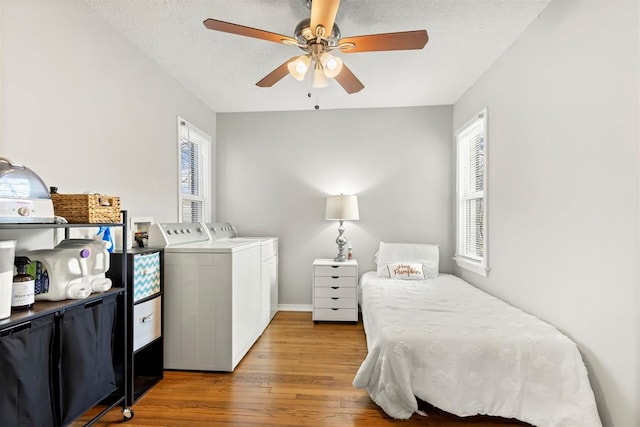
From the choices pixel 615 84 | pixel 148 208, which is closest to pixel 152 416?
pixel 148 208

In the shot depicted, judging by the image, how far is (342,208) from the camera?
3639mm

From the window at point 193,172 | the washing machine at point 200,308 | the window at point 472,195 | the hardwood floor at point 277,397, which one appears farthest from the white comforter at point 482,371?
the window at point 193,172

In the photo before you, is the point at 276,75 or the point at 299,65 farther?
the point at 276,75

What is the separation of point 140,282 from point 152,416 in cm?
78

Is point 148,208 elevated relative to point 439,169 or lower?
lower

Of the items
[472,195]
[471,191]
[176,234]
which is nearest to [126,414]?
[176,234]

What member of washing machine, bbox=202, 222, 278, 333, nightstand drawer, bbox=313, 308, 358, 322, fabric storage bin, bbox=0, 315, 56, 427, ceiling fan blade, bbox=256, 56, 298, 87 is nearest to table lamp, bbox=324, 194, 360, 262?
nightstand drawer, bbox=313, 308, 358, 322

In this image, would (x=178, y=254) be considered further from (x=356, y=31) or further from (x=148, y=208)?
(x=356, y=31)

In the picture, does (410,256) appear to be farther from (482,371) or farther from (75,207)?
Result: (75,207)

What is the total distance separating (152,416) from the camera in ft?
6.26

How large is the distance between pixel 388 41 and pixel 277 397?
2.28 m

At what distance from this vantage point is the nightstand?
11.6 feet

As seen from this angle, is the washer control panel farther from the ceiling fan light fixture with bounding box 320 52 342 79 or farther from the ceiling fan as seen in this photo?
the ceiling fan light fixture with bounding box 320 52 342 79

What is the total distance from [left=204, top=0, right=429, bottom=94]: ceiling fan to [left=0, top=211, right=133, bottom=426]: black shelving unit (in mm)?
1302
